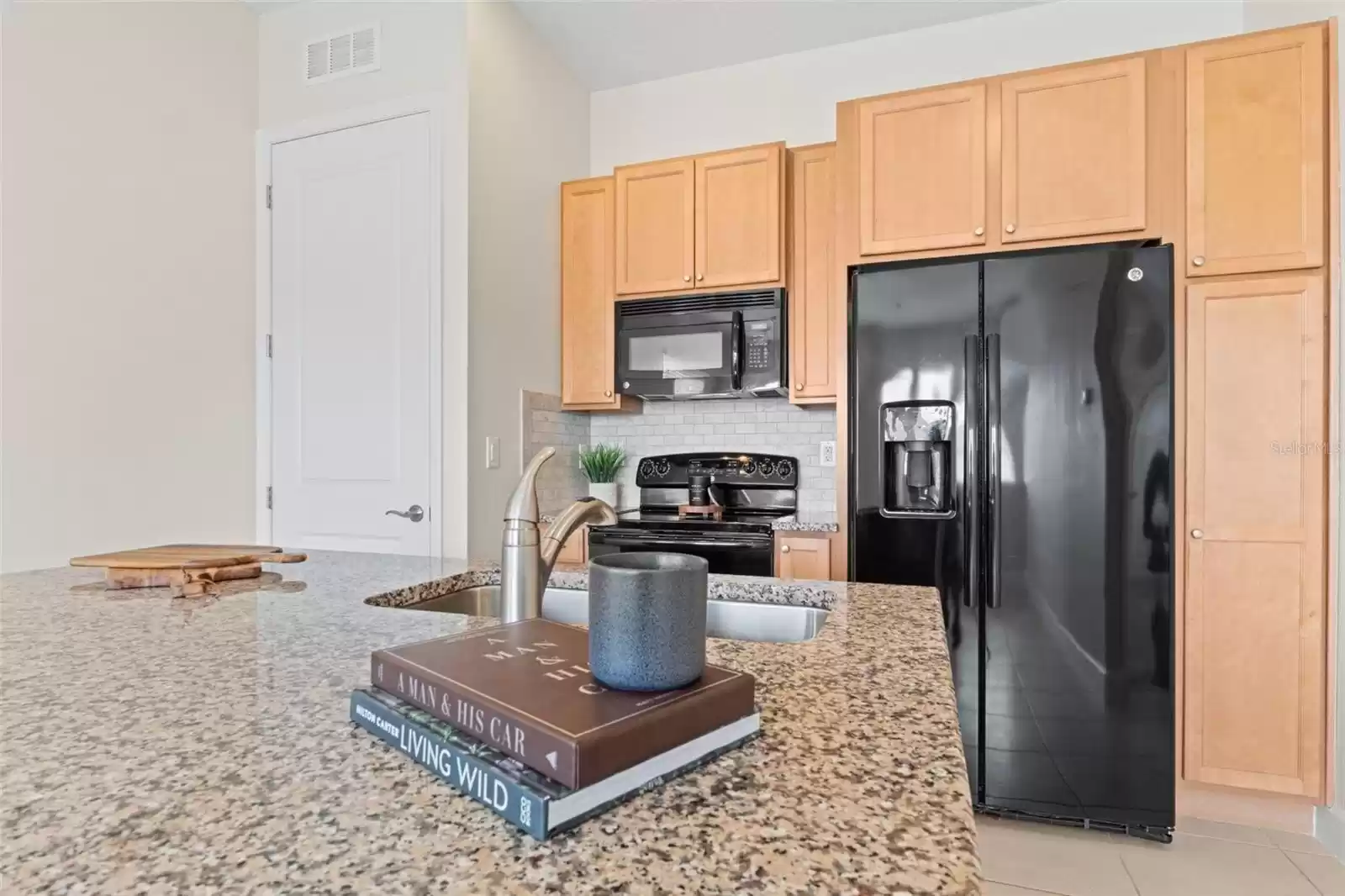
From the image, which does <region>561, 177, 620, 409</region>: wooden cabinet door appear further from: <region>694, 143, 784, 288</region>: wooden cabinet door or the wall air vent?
the wall air vent

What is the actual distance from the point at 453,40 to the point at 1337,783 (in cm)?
379

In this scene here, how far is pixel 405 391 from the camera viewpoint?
2.62m

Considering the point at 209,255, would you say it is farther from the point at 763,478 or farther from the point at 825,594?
the point at 825,594

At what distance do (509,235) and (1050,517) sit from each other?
2238 mm

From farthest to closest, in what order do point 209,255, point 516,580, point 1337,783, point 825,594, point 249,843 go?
point 209,255 → point 1337,783 → point 825,594 → point 516,580 → point 249,843

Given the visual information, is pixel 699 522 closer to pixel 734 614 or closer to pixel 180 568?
pixel 734 614

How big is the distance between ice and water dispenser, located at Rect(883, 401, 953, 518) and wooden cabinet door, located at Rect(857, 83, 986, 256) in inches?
24.0

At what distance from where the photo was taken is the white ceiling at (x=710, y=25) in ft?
9.18

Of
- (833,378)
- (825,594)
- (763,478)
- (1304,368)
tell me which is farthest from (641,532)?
(1304,368)

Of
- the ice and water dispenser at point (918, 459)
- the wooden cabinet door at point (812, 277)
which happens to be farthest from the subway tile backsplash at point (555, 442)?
the ice and water dispenser at point (918, 459)

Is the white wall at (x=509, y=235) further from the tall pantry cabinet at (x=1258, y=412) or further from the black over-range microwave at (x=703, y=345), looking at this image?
the tall pantry cabinet at (x=1258, y=412)

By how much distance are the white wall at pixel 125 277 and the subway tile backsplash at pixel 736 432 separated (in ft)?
5.40

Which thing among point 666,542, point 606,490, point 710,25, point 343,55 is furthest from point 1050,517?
point 343,55

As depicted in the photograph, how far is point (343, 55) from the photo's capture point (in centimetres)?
274
